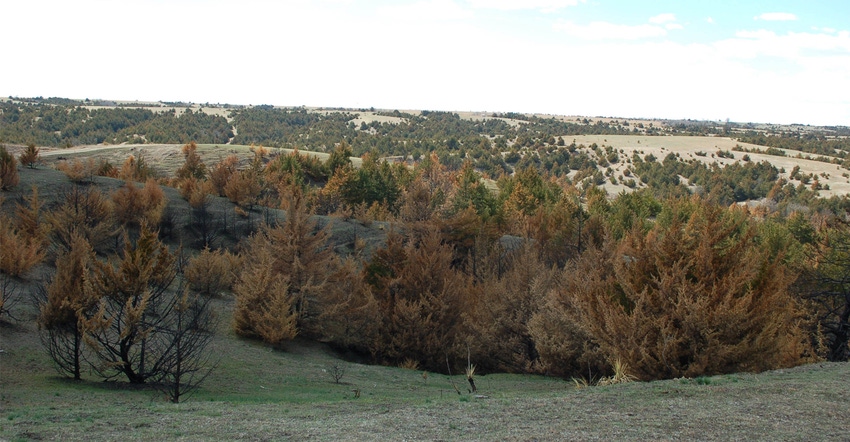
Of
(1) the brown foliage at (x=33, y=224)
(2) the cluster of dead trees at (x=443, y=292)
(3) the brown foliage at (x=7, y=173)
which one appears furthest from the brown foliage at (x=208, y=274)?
(3) the brown foliage at (x=7, y=173)

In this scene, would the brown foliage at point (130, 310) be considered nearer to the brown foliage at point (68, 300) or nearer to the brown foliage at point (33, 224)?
the brown foliage at point (68, 300)

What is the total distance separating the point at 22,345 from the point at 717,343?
51.4 feet

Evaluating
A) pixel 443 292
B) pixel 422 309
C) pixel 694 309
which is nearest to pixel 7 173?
pixel 422 309

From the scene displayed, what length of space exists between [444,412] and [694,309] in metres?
6.36

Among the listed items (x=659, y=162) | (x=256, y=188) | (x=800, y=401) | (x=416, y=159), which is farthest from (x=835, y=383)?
(x=659, y=162)

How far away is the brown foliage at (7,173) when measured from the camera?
29.9 m

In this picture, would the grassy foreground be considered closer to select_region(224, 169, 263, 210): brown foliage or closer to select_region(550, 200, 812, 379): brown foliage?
select_region(550, 200, 812, 379): brown foliage

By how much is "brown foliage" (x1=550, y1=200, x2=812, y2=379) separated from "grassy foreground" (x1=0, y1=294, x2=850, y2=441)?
884 mm

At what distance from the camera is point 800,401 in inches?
332

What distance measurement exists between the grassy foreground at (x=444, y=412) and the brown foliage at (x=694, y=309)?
88 centimetres

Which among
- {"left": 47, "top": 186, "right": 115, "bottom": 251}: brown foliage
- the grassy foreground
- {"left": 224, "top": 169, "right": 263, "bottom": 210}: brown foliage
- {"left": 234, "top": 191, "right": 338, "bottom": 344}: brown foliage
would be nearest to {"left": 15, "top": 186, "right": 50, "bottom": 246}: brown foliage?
{"left": 47, "top": 186, "right": 115, "bottom": 251}: brown foliage

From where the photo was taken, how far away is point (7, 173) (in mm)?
30094

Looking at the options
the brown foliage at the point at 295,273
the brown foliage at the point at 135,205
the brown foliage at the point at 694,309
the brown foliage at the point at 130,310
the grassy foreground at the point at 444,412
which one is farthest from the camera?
the brown foliage at the point at 135,205

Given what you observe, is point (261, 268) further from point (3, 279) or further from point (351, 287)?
point (3, 279)
